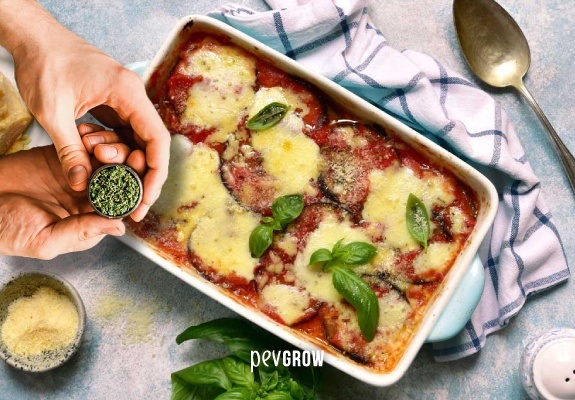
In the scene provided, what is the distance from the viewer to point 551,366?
240 centimetres

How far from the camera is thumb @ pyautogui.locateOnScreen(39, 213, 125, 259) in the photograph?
2.16 meters

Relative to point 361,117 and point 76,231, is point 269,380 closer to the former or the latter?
point 76,231

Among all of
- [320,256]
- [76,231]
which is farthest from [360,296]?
[76,231]

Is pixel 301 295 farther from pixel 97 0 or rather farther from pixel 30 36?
pixel 97 0

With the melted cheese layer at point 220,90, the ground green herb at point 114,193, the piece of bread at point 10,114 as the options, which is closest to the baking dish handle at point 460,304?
the melted cheese layer at point 220,90

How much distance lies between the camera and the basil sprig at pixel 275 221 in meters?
2.27

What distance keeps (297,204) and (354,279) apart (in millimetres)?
285

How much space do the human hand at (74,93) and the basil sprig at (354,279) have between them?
549 millimetres

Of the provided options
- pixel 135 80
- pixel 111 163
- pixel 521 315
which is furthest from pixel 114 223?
pixel 521 315

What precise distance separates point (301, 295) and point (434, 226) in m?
0.46

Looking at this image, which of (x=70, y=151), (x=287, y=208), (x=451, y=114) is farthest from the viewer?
(x=451, y=114)

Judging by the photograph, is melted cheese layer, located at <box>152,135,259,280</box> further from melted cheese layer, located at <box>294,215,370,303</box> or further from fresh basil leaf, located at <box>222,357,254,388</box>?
fresh basil leaf, located at <box>222,357,254,388</box>

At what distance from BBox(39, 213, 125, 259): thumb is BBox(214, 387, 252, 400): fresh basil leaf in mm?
592

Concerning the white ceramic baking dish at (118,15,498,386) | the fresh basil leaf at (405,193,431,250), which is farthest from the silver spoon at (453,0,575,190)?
the fresh basil leaf at (405,193,431,250)
